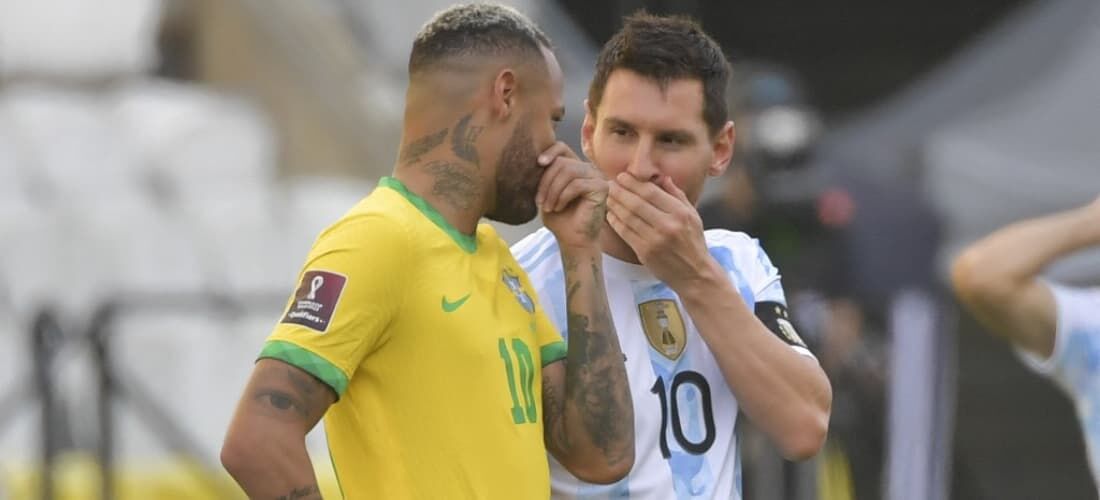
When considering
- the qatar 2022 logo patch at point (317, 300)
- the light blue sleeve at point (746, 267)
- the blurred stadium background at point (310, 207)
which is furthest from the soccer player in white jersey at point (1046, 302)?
the blurred stadium background at point (310, 207)

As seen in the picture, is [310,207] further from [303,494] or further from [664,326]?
[303,494]

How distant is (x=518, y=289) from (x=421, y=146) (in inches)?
12.1

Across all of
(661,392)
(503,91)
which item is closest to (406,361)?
(503,91)

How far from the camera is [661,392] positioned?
3.85m

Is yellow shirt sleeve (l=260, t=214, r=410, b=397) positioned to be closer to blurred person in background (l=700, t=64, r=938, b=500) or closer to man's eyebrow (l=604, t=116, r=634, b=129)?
man's eyebrow (l=604, t=116, r=634, b=129)

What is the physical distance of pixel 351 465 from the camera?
11.1 ft

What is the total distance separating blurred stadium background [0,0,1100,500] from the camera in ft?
28.8

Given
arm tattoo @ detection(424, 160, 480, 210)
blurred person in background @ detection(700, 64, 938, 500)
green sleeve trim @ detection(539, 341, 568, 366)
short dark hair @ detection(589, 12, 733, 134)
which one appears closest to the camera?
arm tattoo @ detection(424, 160, 480, 210)

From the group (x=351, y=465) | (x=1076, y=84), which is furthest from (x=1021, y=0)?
(x=351, y=465)

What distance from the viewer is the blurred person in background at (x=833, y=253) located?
8.49 m

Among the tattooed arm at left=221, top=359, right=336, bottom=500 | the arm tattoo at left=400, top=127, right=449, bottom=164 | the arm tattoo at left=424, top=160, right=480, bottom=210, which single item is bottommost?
the tattooed arm at left=221, top=359, right=336, bottom=500

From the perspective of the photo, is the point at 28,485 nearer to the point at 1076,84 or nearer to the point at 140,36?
the point at 140,36

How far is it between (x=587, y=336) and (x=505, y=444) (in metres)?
0.26

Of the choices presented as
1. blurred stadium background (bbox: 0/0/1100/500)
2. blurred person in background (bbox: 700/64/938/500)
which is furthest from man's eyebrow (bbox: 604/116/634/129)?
blurred stadium background (bbox: 0/0/1100/500)
